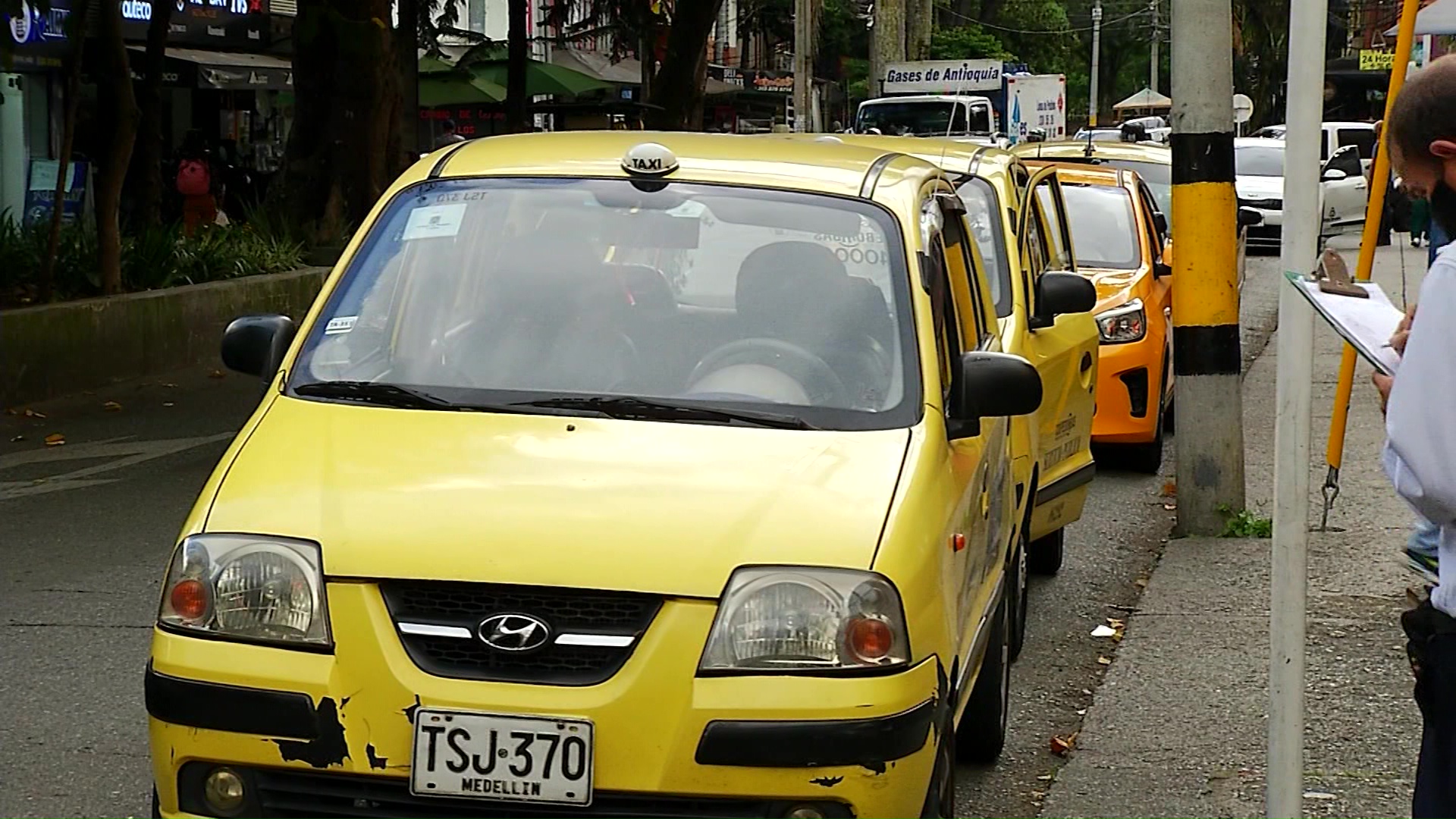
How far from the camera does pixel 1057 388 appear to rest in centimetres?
787

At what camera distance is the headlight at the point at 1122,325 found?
11.2 m

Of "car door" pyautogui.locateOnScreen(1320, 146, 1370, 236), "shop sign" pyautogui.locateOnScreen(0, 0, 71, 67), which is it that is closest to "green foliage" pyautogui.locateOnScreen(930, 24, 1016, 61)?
"car door" pyautogui.locateOnScreen(1320, 146, 1370, 236)

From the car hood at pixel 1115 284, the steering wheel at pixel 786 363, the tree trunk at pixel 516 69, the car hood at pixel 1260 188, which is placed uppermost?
the tree trunk at pixel 516 69

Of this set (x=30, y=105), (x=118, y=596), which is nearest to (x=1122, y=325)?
(x=118, y=596)

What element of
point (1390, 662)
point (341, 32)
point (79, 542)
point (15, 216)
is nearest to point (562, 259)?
point (1390, 662)

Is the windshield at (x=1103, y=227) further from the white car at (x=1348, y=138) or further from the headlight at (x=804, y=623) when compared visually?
the white car at (x=1348, y=138)

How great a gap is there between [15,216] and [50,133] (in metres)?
3.04

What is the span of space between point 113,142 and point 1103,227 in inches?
285

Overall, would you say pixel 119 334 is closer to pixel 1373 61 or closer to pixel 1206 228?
pixel 1206 228

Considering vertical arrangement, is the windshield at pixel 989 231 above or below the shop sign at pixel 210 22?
below

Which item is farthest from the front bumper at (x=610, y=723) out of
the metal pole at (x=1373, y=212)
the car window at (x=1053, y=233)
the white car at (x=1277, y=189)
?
the white car at (x=1277, y=189)

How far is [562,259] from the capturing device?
16.5 feet

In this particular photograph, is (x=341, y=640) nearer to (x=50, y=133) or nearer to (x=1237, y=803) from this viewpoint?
(x=1237, y=803)

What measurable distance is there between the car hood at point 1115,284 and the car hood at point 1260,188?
63.4 ft
